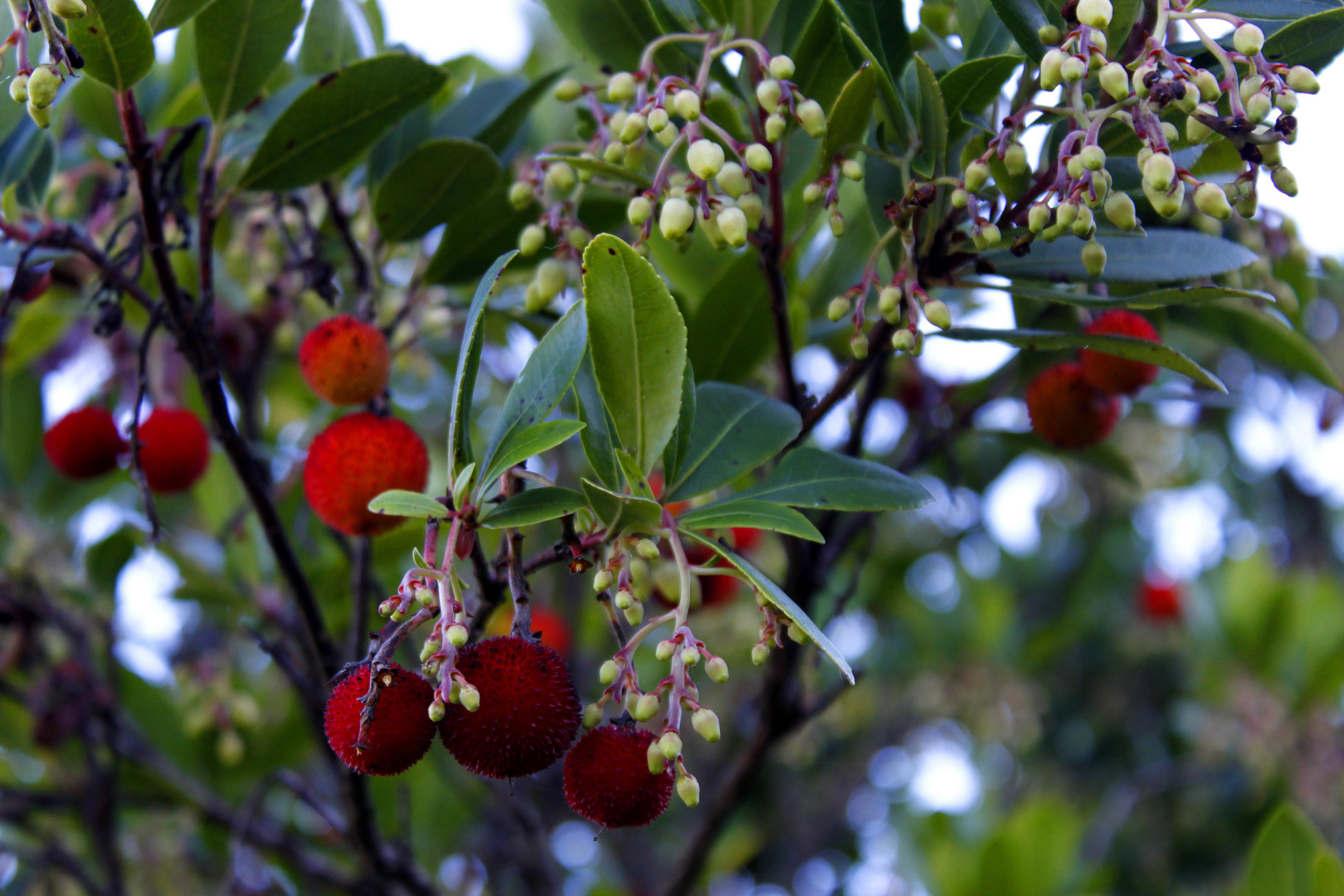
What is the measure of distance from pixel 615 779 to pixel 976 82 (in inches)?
26.8

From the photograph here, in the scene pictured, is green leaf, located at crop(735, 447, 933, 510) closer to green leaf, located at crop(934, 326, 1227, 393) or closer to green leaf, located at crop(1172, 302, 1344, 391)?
green leaf, located at crop(934, 326, 1227, 393)

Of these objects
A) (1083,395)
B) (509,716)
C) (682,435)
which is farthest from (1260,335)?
(509,716)

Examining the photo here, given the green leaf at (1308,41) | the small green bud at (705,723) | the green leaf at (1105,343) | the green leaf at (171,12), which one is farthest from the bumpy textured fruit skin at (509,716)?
the green leaf at (1308,41)

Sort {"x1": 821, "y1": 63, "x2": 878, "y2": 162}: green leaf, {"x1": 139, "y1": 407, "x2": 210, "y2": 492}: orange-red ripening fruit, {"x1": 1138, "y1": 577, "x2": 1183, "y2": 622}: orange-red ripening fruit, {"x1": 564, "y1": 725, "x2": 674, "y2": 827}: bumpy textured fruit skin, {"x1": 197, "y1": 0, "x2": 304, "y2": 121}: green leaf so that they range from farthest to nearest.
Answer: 1. {"x1": 1138, "y1": 577, "x2": 1183, "y2": 622}: orange-red ripening fruit
2. {"x1": 139, "y1": 407, "x2": 210, "y2": 492}: orange-red ripening fruit
3. {"x1": 197, "y1": 0, "x2": 304, "y2": 121}: green leaf
4. {"x1": 821, "y1": 63, "x2": 878, "y2": 162}: green leaf
5. {"x1": 564, "y1": 725, "x2": 674, "y2": 827}: bumpy textured fruit skin

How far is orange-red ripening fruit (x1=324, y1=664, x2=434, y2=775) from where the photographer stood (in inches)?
30.4

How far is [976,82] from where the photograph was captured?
958mm

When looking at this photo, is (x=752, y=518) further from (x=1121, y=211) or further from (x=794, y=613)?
(x=1121, y=211)

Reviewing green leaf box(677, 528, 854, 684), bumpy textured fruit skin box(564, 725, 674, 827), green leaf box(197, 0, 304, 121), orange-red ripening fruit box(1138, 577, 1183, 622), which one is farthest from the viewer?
orange-red ripening fruit box(1138, 577, 1183, 622)

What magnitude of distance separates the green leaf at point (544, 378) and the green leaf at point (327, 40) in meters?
0.77

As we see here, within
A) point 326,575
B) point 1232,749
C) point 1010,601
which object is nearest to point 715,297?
point 326,575

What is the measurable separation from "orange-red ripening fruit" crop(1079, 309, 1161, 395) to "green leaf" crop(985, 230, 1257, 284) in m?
0.10

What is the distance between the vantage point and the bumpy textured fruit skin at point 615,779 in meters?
0.81

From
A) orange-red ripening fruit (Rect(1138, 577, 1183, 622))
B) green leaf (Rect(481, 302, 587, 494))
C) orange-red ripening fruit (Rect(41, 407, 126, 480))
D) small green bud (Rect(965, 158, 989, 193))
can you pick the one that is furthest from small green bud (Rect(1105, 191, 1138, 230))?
orange-red ripening fruit (Rect(1138, 577, 1183, 622))

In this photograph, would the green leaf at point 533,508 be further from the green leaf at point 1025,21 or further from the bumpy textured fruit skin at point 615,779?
the green leaf at point 1025,21
